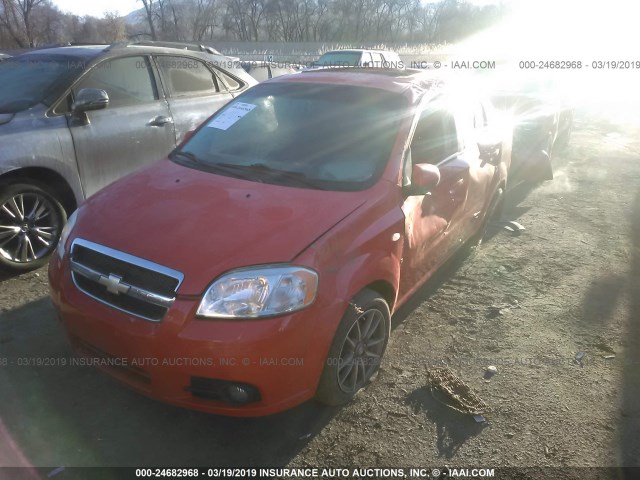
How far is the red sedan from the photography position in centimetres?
224

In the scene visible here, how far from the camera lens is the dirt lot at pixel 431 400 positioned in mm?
2498

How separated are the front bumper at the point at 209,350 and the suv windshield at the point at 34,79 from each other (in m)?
2.40

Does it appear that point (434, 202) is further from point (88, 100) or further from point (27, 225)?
point (27, 225)

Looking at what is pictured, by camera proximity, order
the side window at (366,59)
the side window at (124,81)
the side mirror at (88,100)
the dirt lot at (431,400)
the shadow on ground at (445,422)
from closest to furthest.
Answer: the dirt lot at (431,400), the shadow on ground at (445,422), the side mirror at (88,100), the side window at (124,81), the side window at (366,59)

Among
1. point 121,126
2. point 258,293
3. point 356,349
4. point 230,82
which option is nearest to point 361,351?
point 356,349

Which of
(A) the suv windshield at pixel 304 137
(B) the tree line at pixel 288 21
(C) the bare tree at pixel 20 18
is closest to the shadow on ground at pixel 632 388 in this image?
(A) the suv windshield at pixel 304 137

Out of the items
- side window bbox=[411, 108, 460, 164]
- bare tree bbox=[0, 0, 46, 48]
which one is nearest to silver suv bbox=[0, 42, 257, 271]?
side window bbox=[411, 108, 460, 164]

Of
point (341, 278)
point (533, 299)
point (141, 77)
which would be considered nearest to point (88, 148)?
point (141, 77)

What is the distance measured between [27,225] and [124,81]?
1.63 metres

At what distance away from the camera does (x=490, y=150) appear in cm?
448

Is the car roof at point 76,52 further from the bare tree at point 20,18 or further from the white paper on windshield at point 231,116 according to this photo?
the bare tree at point 20,18

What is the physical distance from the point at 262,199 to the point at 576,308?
2798 mm

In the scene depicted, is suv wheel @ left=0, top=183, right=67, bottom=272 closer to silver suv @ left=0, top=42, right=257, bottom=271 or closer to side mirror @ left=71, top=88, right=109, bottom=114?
silver suv @ left=0, top=42, right=257, bottom=271

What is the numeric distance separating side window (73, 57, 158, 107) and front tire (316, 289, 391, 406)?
3206 millimetres
